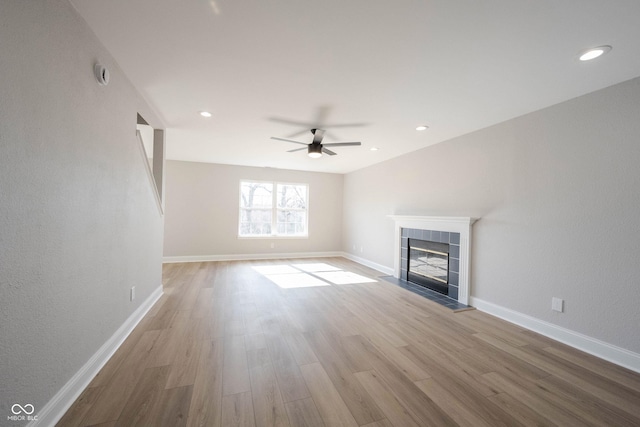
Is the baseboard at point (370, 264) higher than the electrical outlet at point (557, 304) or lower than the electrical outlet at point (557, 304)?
lower

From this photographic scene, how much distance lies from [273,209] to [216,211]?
57.0 inches

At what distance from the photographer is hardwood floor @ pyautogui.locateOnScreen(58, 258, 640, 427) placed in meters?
1.46

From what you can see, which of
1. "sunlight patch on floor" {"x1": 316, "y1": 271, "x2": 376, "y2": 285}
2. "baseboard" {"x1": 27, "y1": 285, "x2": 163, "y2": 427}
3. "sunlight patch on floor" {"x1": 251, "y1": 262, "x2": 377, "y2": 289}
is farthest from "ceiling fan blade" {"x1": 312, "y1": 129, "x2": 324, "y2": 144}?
"baseboard" {"x1": 27, "y1": 285, "x2": 163, "y2": 427}

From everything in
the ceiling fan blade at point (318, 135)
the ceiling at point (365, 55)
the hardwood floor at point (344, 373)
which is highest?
the ceiling at point (365, 55)

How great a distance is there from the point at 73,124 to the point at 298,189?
18.3ft

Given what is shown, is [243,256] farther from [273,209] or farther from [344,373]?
[344,373]

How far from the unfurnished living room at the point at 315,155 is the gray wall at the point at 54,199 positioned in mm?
14

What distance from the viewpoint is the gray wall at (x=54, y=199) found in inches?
43.4

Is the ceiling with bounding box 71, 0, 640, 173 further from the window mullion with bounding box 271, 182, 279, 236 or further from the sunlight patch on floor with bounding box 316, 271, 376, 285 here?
the window mullion with bounding box 271, 182, 279, 236

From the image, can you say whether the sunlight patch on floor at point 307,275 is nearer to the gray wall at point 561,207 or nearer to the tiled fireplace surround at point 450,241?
the tiled fireplace surround at point 450,241

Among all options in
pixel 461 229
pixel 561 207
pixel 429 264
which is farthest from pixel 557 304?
pixel 429 264

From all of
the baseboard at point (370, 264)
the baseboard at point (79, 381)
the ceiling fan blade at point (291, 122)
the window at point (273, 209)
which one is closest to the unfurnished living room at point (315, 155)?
the baseboard at point (79, 381)

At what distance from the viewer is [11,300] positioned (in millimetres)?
1110

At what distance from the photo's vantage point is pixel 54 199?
4.52 ft
